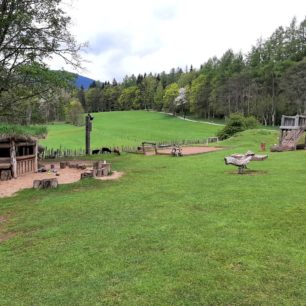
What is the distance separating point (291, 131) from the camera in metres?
32.2

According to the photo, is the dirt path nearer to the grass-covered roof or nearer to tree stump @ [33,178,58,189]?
tree stump @ [33,178,58,189]

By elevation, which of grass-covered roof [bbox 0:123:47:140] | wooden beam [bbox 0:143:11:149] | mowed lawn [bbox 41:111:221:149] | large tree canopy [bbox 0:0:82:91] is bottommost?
mowed lawn [bbox 41:111:221:149]

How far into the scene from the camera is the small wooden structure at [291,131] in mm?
31062

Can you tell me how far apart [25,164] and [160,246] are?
17022 millimetres

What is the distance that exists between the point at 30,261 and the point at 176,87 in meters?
123

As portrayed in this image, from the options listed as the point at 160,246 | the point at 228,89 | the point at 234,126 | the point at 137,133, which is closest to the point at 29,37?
the point at 160,246

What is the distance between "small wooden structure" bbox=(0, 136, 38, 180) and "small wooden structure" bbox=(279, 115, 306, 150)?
19526mm

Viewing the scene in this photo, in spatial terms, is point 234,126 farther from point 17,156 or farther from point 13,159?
point 13,159

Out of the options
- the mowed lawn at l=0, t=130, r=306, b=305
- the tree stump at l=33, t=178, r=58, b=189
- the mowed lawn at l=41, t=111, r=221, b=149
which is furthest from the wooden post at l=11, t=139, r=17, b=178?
the mowed lawn at l=41, t=111, r=221, b=149

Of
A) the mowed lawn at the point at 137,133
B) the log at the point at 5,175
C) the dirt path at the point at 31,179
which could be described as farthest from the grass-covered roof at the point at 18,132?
the mowed lawn at the point at 137,133

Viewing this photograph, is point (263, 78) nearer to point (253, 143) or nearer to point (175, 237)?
point (253, 143)

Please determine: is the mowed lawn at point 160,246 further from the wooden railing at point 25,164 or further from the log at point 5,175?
the wooden railing at point 25,164

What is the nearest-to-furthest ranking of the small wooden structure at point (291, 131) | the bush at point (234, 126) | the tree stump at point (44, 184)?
1. the tree stump at point (44, 184)
2. the small wooden structure at point (291, 131)
3. the bush at point (234, 126)

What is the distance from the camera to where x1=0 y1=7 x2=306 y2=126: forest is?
23656 millimetres
